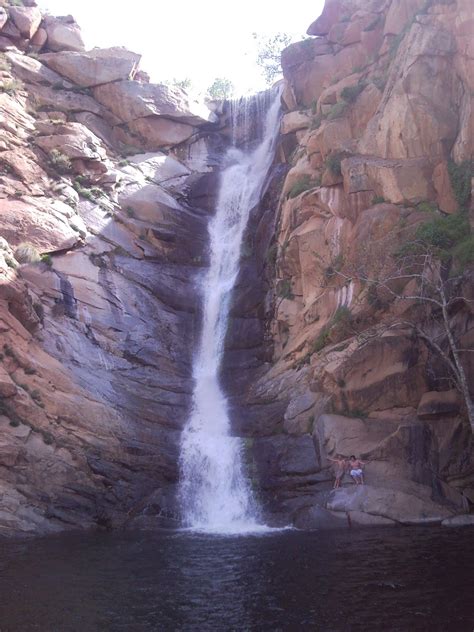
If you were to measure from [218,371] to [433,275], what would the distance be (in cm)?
1229

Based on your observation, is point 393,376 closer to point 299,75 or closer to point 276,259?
point 276,259

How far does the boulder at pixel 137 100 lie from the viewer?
140 ft

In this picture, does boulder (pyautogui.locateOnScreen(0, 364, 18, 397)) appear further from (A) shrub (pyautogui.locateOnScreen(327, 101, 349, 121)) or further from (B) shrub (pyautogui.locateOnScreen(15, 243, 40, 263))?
(A) shrub (pyautogui.locateOnScreen(327, 101, 349, 121))

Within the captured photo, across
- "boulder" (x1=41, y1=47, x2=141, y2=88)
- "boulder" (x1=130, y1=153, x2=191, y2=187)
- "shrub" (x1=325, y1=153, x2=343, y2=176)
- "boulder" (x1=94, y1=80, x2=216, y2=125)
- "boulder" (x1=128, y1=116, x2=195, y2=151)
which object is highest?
"boulder" (x1=41, y1=47, x2=141, y2=88)

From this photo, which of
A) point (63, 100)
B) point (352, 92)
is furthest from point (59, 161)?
point (352, 92)

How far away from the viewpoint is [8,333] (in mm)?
24281

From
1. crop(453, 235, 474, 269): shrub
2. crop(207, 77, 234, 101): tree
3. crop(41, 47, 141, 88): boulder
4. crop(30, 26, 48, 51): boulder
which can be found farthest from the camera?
crop(207, 77, 234, 101): tree

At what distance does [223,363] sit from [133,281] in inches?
263

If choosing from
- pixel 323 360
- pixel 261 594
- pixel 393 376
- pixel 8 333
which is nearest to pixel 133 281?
pixel 8 333

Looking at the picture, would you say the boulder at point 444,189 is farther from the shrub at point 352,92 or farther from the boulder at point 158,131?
the boulder at point 158,131

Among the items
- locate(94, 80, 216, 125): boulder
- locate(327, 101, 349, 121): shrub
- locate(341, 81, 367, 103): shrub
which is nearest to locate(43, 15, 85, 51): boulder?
locate(94, 80, 216, 125): boulder

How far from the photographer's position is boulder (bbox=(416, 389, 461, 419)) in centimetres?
2181

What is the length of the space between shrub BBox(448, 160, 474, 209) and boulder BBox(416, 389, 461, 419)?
7885mm

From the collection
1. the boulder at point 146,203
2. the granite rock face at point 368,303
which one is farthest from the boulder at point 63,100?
the granite rock face at point 368,303
